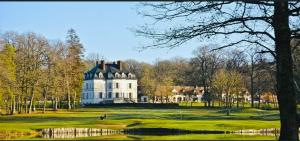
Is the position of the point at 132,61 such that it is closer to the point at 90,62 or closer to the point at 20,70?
the point at 90,62

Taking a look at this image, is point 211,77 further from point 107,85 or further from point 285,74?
point 285,74

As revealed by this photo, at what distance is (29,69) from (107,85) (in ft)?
207

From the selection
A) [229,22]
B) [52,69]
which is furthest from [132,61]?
[229,22]

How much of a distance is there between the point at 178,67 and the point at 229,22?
439 ft

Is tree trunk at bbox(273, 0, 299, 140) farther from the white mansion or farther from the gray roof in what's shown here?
the gray roof

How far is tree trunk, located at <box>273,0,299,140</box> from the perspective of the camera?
12.4 metres

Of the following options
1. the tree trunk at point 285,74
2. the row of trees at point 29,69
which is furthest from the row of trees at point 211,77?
the tree trunk at point 285,74

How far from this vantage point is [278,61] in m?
12.5

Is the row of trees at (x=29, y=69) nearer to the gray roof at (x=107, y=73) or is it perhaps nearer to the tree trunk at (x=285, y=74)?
the gray roof at (x=107, y=73)

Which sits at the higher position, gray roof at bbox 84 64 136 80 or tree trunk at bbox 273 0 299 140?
gray roof at bbox 84 64 136 80

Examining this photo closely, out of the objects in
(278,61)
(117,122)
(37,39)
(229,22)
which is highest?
(37,39)

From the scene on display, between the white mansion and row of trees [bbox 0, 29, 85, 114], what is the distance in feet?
158

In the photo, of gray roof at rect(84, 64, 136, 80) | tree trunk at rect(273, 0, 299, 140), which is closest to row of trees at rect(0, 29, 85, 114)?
gray roof at rect(84, 64, 136, 80)

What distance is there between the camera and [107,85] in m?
134
